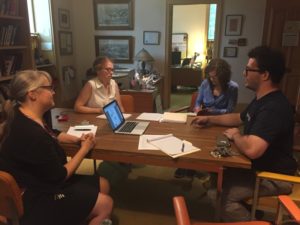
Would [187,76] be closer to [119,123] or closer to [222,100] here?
[222,100]

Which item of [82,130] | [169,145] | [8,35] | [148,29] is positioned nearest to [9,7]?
[8,35]

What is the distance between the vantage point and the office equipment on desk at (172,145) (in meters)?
1.61

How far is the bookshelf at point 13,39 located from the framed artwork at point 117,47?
7.16ft

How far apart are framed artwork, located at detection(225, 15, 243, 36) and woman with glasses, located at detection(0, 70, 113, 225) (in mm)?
3980

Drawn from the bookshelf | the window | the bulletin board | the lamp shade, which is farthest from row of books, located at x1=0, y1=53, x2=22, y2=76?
the window

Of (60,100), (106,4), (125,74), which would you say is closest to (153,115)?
(125,74)

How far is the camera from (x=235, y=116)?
6.82 feet

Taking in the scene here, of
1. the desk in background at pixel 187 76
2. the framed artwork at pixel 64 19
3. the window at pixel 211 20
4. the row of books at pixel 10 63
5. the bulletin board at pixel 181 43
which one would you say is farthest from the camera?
the bulletin board at pixel 181 43

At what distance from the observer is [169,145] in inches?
67.4

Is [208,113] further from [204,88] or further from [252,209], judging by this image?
[252,209]

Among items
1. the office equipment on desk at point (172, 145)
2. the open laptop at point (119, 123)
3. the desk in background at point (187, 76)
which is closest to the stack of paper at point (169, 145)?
the office equipment on desk at point (172, 145)

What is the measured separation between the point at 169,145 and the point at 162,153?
0.38ft

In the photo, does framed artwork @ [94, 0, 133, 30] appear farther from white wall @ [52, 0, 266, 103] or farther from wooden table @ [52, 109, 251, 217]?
wooden table @ [52, 109, 251, 217]

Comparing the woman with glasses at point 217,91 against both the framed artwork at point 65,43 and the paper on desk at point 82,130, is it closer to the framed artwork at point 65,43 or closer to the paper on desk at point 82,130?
the paper on desk at point 82,130
